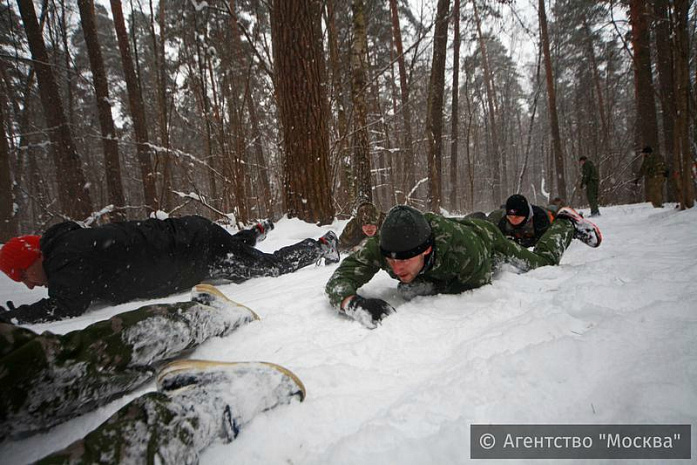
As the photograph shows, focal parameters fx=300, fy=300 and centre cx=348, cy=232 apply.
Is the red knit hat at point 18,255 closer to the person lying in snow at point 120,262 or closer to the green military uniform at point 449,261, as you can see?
the person lying in snow at point 120,262

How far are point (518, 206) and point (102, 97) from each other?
8.44 meters

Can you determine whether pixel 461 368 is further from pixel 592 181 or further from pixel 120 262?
pixel 592 181

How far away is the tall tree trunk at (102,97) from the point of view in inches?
254

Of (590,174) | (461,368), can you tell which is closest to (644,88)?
(590,174)

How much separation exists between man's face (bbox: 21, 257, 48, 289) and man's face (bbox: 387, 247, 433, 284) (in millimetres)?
2583

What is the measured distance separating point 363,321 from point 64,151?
7.91 m

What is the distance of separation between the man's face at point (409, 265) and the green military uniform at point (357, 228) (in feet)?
7.94

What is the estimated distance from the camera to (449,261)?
1796 mm

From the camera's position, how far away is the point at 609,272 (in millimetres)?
1941

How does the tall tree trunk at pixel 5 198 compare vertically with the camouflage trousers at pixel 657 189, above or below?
above

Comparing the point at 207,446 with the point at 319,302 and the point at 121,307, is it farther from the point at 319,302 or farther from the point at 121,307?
the point at 121,307

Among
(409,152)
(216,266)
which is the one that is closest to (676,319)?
(216,266)

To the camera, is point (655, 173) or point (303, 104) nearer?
point (303, 104)

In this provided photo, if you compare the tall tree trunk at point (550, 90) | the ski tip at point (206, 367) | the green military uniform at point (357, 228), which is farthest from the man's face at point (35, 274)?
the tall tree trunk at point (550, 90)
